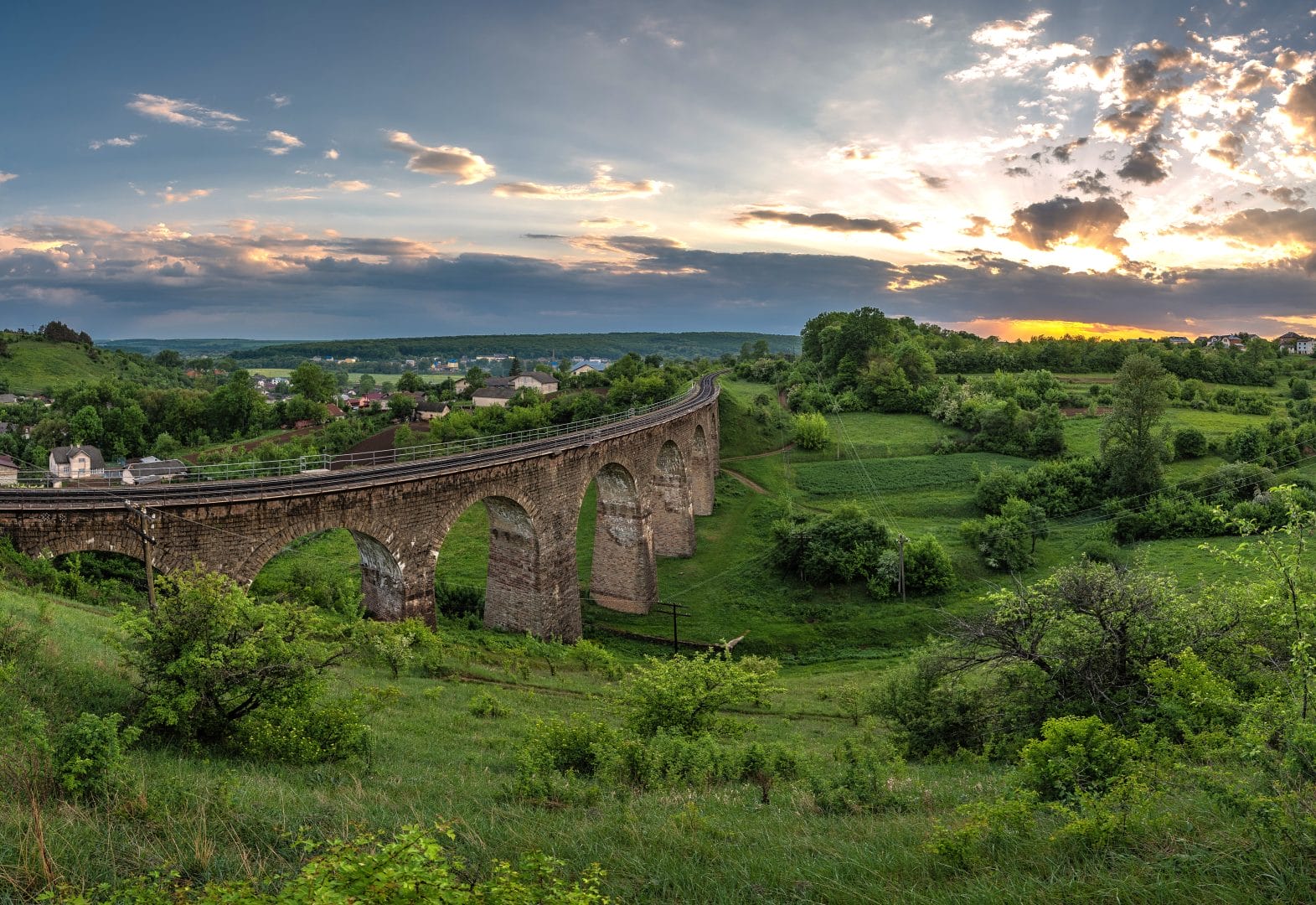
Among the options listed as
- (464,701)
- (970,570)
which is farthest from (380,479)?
(970,570)

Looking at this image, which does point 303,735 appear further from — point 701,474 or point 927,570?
point 701,474

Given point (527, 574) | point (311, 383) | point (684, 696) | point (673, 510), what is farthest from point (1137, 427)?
point (311, 383)

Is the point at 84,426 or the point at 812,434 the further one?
the point at 84,426

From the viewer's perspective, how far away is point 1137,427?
56.4 meters

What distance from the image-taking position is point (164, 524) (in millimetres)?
22219

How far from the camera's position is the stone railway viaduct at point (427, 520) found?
21.9 metres

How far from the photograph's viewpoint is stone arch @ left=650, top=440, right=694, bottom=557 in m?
56.4

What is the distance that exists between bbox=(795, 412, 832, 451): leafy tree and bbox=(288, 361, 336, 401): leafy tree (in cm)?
8038

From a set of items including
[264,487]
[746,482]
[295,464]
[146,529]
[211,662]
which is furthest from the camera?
[746,482]

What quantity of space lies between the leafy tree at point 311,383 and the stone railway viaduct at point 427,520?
87.1 metres

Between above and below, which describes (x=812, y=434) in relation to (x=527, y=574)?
above

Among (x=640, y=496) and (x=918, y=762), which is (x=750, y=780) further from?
(x=640, y=496)

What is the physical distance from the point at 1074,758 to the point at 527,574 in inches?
1101

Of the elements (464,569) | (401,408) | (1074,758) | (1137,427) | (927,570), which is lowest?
(464,569)
